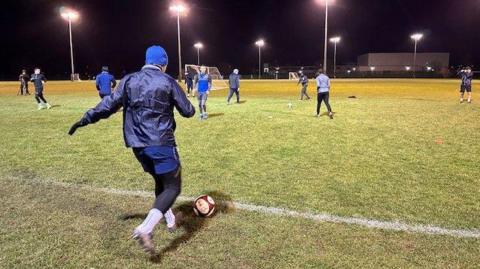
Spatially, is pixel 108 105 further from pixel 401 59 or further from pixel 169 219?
pixel 401 59

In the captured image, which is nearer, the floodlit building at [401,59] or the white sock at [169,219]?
the white sock at [169,219]

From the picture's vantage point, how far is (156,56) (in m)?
4.22

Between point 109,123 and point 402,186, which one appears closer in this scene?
point 402,186

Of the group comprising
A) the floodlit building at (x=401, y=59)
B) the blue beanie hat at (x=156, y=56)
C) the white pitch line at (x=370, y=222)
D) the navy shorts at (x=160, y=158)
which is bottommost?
the white pitch line at (x=370, y=222)

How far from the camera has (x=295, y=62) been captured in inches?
4606

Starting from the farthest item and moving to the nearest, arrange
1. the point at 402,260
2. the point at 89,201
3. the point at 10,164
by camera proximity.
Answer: the point at 10,164, the point at 89,201, the point at 402,260

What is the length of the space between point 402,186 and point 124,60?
8959cm

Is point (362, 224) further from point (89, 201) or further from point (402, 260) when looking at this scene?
point (89, 201)

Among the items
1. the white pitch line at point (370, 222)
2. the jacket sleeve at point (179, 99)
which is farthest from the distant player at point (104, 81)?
the jacket sleeve at point (179, 99)

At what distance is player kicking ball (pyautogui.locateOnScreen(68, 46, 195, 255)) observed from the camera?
4.01 meters

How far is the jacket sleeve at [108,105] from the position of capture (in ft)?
13.5

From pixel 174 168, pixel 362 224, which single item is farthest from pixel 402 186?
pixel 174 168

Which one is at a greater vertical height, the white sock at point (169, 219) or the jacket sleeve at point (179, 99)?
the jacket sleeve at point (179, 99)

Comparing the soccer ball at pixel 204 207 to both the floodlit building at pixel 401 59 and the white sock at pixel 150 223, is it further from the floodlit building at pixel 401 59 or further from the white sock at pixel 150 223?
the floodlit building at pixel 401 59
